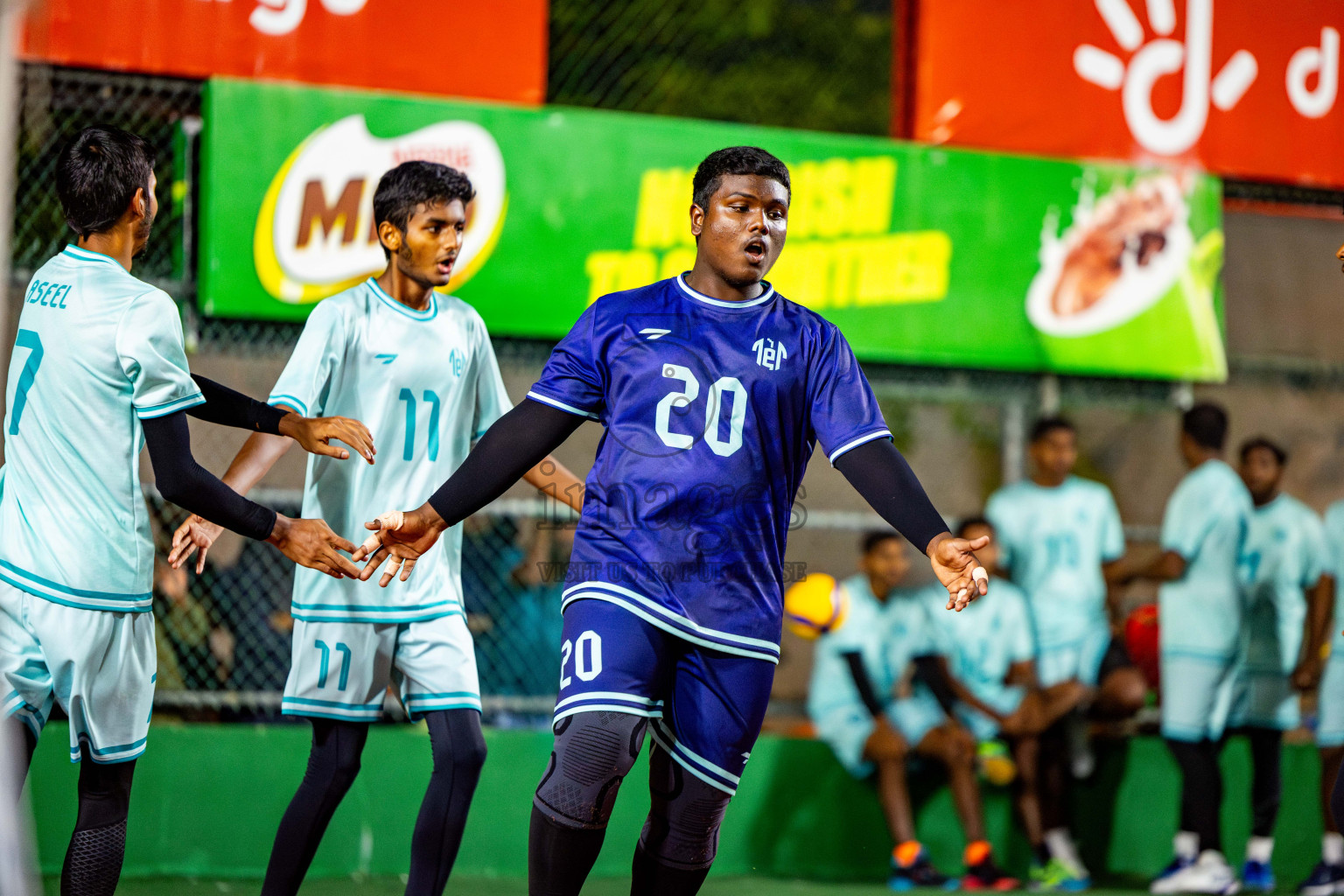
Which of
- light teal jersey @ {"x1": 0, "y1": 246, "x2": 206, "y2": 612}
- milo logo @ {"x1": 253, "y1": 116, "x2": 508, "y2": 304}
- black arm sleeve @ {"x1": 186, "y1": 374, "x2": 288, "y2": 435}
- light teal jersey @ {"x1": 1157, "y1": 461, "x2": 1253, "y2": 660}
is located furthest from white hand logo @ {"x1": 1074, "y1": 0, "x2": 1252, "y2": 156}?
light teal jersey @ {"x1": 0, "y1": 246, "x2": 206, "y2": 612}

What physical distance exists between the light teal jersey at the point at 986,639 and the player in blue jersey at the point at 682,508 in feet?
10.7

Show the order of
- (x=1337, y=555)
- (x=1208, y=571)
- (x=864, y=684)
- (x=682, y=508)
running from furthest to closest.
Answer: (x=1337, y=555), (x=1208, y=571), (x=864, y=684), (x=682, y=508)

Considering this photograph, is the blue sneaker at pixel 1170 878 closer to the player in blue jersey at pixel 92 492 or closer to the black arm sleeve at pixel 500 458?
the black arm sleeve at pixel 500 458

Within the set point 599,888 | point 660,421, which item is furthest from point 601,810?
point 599,888

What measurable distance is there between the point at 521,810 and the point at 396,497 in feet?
8.10

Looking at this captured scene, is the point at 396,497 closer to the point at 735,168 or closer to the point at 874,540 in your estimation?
the point at 735,168

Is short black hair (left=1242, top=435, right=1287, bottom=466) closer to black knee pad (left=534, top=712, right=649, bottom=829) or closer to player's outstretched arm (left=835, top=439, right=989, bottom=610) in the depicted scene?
player's outstretched arm (left=835, top=439, right=989, bottom=610)

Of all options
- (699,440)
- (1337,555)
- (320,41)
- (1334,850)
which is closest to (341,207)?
(320,41)

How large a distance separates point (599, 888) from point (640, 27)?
7184 millimetres

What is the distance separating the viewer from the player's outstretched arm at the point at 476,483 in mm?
3641

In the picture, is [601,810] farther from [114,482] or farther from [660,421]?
[114,482]

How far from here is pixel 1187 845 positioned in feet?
21.9

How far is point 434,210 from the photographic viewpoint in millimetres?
4504

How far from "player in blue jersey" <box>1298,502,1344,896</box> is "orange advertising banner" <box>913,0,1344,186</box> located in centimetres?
199
